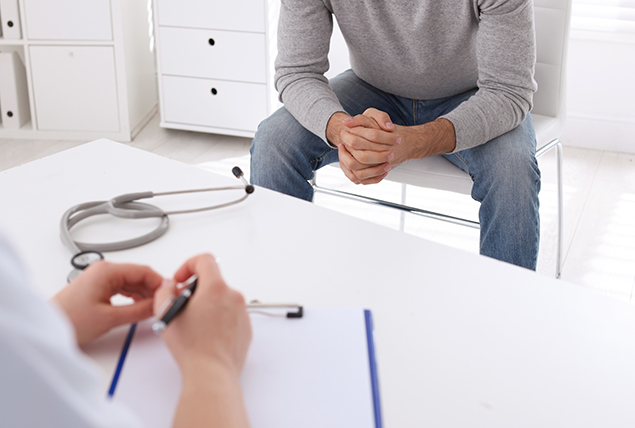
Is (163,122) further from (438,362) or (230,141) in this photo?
(438,362)

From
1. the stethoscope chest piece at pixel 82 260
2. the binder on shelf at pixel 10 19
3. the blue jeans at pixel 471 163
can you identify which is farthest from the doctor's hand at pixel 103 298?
the binder on shelf at pixel 10 19

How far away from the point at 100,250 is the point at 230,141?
189 cm

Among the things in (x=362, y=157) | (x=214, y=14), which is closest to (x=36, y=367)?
Answer: (x=362, y=157)

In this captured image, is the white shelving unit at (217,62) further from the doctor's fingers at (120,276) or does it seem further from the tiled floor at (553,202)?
the doctor's fingers at (120,276)

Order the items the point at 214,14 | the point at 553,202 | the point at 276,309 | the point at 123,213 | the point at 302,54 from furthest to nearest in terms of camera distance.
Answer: the point at 214,14, the point at 553,202, the point at 302,54, the point at 123,213, the point at 276,309

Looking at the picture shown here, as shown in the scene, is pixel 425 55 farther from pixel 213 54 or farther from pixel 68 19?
pixel 68 19

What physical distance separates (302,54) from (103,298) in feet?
3.03

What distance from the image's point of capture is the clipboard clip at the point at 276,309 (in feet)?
1.93

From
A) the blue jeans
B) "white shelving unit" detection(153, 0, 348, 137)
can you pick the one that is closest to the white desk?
the blue jeans

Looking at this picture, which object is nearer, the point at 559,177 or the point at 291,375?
the point at 291,375

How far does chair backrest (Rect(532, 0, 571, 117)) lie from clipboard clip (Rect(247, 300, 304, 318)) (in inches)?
42.5

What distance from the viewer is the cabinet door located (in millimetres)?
2398

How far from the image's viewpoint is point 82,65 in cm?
242

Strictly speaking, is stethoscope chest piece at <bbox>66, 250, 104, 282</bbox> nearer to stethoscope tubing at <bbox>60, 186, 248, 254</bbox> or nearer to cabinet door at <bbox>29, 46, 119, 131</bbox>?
stethoscope tubing at <bbox>60, 186, 248, 254</bbox>
